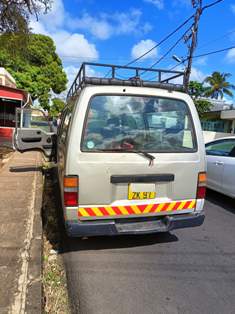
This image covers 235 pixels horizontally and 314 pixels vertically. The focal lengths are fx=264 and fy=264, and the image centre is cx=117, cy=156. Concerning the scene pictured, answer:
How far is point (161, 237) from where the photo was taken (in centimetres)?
400

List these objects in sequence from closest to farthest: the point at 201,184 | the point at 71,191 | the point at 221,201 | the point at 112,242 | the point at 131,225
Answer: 1. the point at 71,191
2. the point at 131,225
3. the point at 201,184
4. the point at 112,242
5. the point at 221,201

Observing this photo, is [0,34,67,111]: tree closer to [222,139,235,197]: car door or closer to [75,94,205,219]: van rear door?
[222,139,235,197]: car door

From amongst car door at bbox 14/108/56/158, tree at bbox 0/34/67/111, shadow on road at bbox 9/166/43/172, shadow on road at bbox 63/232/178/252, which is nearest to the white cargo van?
shadow on road at bbox 63/232/178/252

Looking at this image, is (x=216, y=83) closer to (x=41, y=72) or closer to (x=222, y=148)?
(x=41, y=72)

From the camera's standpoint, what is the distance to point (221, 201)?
19.9 feet

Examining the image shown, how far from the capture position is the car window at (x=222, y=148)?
5.82 m

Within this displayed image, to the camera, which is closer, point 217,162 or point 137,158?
point 137,158

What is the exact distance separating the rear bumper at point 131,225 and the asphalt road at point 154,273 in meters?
0.42

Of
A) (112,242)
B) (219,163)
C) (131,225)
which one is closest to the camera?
A: (131,225)

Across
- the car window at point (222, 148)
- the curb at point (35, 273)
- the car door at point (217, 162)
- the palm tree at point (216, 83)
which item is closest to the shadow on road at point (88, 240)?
the curb at point (35, 273)

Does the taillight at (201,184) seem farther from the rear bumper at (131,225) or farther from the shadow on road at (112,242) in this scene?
the shadow on road at (112,242)

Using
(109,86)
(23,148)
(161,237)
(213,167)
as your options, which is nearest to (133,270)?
(161,237)

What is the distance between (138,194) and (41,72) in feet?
99.2

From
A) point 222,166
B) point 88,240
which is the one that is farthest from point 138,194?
point 222,166
